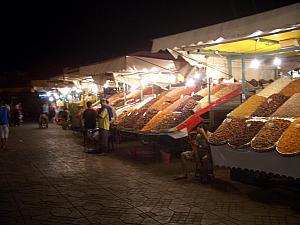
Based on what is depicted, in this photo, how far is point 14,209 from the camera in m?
5.22

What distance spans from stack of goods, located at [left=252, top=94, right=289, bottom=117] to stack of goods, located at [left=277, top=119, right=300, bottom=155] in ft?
3.16

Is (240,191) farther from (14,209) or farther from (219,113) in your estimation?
(14,209)

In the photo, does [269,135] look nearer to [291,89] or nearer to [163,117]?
[291,89]

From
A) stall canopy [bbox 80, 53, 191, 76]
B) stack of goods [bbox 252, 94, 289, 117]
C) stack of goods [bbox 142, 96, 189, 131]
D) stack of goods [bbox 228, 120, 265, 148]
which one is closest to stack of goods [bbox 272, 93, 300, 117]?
stack of goods [bbox 252, 94, 289, 117]

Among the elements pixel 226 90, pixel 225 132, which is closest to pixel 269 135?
pixel 225 132

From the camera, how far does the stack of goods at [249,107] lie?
682 centimetres

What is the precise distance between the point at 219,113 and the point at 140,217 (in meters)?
4.61

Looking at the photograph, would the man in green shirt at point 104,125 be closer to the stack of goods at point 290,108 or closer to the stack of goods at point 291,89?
the stack of goods at point 291,89

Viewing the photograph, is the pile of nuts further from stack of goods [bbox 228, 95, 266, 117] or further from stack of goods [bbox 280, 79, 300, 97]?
stack of goods [bbox 280, 79, 300, 97]

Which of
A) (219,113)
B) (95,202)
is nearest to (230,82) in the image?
(219,113)

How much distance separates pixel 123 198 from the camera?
18.9ft

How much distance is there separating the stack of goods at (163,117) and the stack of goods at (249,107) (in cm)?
203

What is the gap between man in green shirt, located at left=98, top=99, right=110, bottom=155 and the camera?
33.7 ft

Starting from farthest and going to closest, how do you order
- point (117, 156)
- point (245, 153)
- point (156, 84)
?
point (156, 84)
point (117, 156)
point (245, 153)
